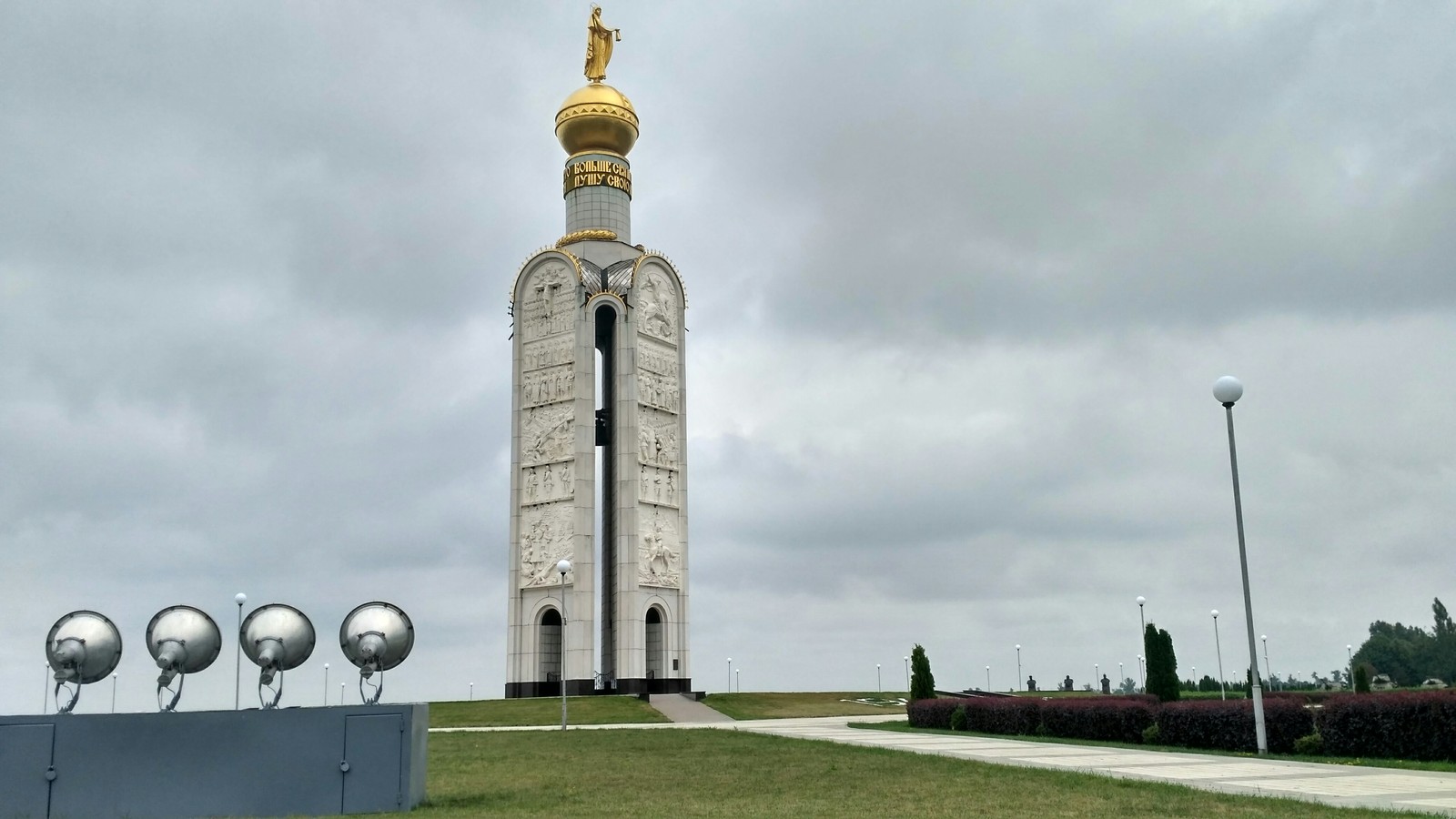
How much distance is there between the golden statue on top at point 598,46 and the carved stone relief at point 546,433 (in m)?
16.6

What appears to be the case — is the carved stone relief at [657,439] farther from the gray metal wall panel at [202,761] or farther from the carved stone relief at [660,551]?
the gray metal wall panel at [202,761]

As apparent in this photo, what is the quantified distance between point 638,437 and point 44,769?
4018 centimetres

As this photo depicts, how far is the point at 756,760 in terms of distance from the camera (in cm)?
→ 2005

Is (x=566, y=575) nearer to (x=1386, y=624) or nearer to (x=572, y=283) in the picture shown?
(x=572, y=283)

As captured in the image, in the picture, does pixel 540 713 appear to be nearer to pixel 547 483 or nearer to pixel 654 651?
pixel 654 651

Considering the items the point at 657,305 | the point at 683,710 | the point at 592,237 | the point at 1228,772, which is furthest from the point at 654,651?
the point at 1228,772

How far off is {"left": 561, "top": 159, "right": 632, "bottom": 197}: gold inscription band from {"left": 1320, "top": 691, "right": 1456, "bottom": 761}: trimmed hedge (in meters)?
43.4

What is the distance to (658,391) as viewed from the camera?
Result: 5559 cm

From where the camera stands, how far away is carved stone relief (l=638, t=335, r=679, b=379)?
55.0m

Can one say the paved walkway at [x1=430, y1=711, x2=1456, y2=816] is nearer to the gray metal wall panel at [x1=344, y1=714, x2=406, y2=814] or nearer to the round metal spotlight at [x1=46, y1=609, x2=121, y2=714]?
the gray metal wall panel at [x1=344, y1=714, x2=406, y2=814]

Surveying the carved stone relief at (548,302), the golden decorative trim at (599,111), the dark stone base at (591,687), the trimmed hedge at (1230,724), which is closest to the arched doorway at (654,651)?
the dark stone base at (591,687)

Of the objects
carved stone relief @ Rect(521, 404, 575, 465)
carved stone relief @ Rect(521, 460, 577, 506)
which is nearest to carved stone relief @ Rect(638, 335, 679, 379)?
carved stone relief @ Rect(521, 404, 575, 465)

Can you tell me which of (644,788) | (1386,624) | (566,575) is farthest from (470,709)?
(1386,624)

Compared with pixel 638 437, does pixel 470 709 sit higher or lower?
lower
